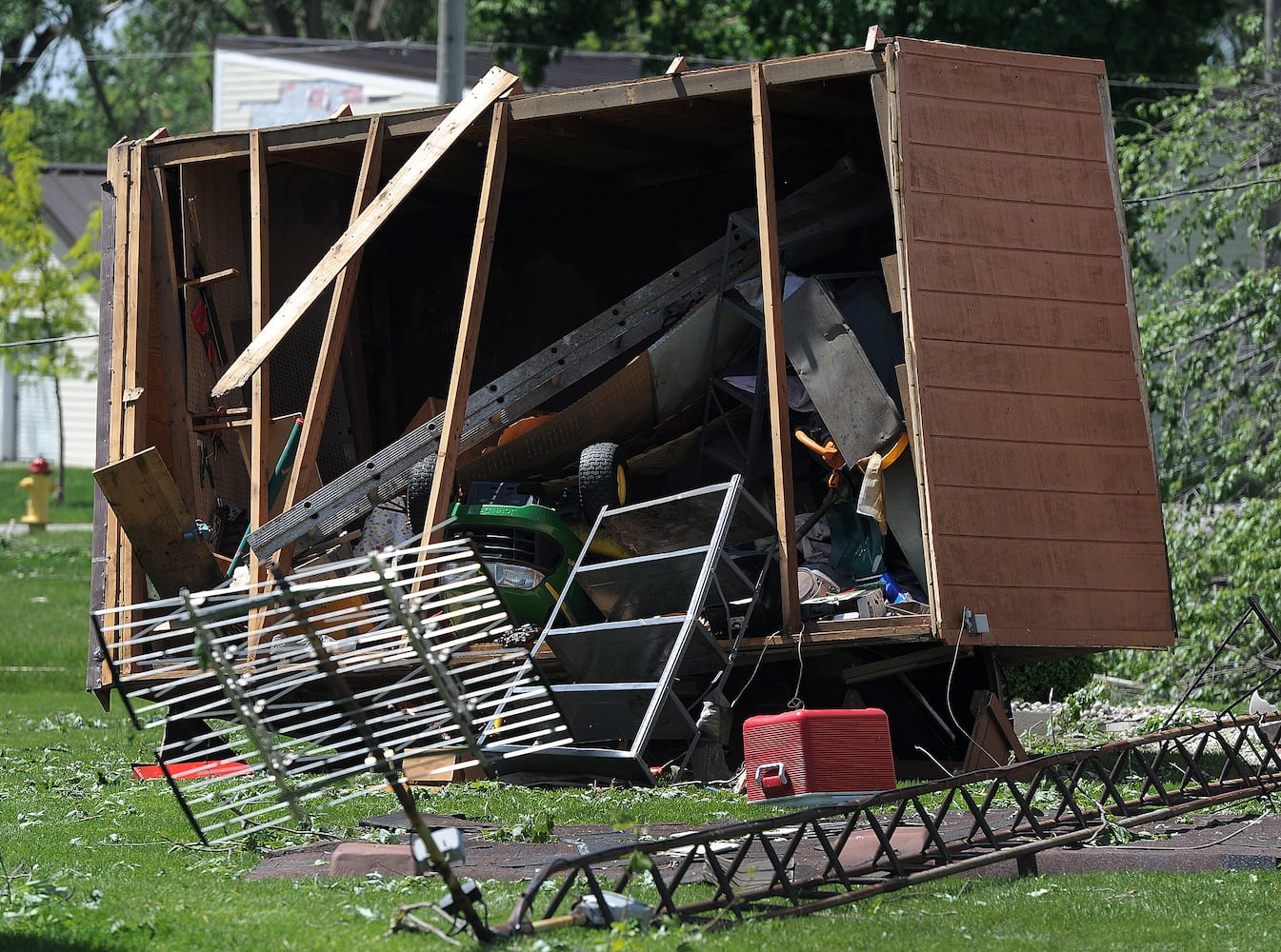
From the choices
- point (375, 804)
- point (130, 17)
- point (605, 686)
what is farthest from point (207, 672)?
point (130, 17)

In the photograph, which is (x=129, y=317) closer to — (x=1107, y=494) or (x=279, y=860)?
(x=279, y=860)

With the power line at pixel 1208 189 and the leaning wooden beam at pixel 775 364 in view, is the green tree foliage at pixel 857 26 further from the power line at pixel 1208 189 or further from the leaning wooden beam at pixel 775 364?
the leaning wooden beam at pixel 775 364

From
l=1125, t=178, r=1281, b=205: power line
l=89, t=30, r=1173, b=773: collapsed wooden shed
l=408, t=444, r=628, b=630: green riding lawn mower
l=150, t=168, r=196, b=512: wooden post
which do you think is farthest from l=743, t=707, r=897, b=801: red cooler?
l=1125, t=178, r=1281, b=205: power line

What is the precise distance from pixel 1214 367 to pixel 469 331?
22.5 ft

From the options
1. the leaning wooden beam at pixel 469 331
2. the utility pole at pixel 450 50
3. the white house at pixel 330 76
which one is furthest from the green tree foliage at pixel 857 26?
the leaning wooden beam at pixel 469 331

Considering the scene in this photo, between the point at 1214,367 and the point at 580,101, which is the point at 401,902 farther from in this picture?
the point at 1214,367

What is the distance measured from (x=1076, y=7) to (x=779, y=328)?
35.9ft

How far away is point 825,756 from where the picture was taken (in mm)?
7754

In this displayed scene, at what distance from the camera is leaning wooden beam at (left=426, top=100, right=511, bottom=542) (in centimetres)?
997

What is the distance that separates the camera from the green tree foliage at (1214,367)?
1241 cm

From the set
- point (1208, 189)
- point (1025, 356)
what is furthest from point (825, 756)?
point (1208, 189)

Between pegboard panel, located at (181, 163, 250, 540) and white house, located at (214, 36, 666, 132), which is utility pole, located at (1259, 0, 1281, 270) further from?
white house, located at (214, 36, 666, 132)

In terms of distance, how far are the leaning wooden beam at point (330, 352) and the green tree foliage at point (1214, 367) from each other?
6.64 meters

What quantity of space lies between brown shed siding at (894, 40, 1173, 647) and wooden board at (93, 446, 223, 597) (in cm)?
510
